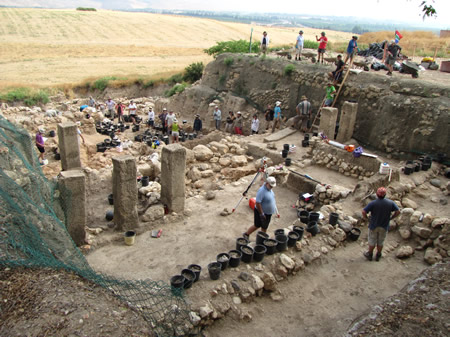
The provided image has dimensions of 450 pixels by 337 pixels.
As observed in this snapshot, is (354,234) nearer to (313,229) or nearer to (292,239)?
(313,229)

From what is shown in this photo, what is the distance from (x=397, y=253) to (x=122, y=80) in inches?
1040

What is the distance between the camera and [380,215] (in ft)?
24.8

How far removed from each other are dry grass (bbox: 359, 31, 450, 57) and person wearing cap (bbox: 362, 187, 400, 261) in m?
17.7

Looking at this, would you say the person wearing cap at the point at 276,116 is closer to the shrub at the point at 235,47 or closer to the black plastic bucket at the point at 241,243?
the black plastic bucket at the point at 241,243

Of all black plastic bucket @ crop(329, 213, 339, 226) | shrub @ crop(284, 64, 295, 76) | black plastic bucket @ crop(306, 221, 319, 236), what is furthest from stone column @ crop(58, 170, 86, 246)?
shrub @ crop(284, 64, 295, 76)

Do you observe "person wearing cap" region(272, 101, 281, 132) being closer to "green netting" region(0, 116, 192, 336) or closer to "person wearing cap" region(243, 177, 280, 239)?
"person wearing cap" region(243, 177, 280, 239)

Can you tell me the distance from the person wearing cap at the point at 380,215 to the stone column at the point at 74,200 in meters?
6.20

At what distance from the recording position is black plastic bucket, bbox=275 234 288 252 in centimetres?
785

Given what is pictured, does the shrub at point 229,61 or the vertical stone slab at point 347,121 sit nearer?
the vertical stone slab at point 347,121

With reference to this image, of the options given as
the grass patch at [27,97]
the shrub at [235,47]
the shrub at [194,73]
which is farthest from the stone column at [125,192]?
the shrub at [194,73]

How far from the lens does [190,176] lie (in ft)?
44.2

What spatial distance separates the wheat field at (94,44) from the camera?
3653 cm

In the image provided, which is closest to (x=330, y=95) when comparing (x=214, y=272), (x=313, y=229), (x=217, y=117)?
(x=217, y=117)

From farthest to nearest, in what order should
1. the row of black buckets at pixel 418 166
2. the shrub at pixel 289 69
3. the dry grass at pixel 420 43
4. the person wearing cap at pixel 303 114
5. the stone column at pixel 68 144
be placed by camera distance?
the dry grass at pixel 420 43
the shrub at pixel 289 69
the person wearing cap at pixel 303 114
the row of black buckets at pixel 418 166
the stone column at pixel 68 144
